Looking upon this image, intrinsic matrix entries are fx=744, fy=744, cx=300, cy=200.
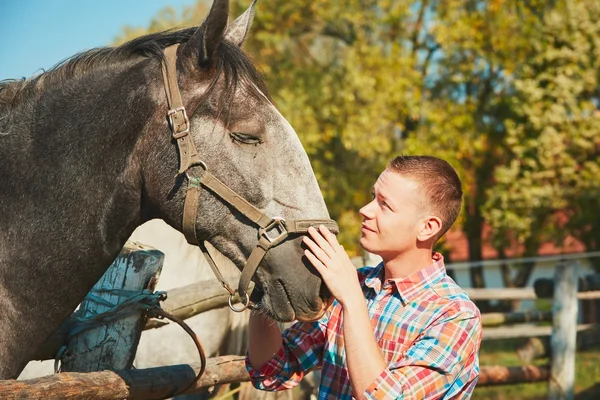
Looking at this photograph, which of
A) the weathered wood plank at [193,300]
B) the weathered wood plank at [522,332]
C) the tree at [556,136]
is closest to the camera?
the weathered wood plank at [193,300]

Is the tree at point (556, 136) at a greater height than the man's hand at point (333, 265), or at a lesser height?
greater

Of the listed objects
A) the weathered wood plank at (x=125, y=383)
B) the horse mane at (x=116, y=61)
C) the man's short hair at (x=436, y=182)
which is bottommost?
the weathered wood plank at (x=125, y=383)

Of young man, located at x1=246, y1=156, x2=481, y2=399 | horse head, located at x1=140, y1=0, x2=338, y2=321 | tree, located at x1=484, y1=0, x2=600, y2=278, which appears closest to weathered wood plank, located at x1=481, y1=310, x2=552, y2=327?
young man, located at x1=246, y1=156, x2=481, y2=399

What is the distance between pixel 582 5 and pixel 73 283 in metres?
16.7

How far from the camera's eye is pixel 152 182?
95.8 inches

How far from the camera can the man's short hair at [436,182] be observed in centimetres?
246

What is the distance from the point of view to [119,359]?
2900mm

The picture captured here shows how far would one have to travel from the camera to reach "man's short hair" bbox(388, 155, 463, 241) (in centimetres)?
246

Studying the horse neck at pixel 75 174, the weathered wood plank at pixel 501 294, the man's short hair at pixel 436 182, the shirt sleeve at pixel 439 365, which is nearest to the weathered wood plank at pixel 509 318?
the weathered wood plank at pixel 501 294

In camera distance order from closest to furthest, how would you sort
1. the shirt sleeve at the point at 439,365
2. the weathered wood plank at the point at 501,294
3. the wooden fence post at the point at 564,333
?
1. the shirt sleeve at the point at 439,365
2. the wooden fence post at the point at 564,333
3. the weathered wood plank at the point at 501,294

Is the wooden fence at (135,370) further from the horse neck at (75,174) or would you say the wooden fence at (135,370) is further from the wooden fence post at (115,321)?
the horse neck at (75,174)

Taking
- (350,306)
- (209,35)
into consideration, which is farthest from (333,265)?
(209,35)

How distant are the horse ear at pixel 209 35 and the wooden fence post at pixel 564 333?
19.3 feet

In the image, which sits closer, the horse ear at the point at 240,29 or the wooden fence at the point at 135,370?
the wooden fence at the point at 135,370
